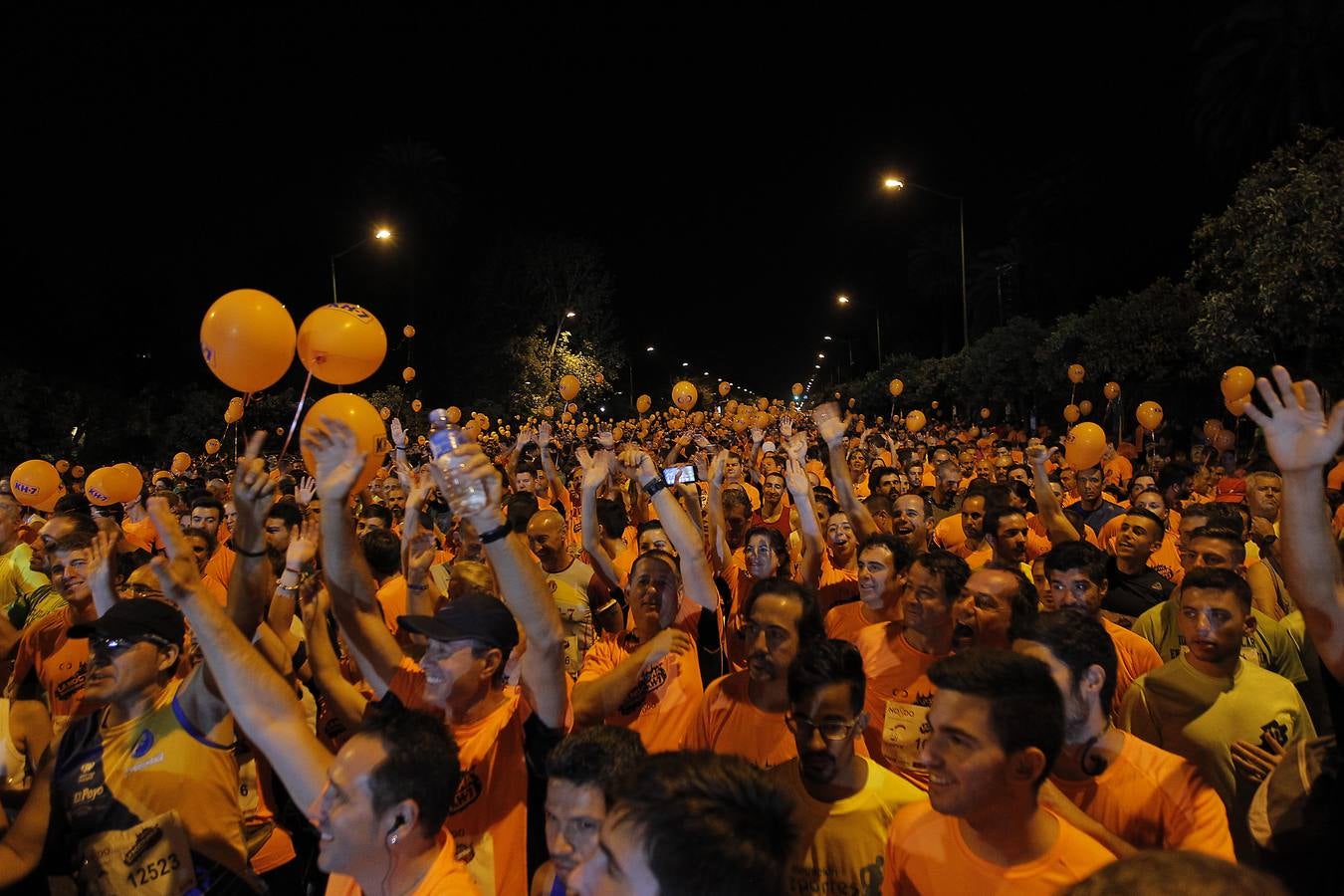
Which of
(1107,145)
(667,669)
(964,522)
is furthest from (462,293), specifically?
(667,669)

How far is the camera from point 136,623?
10.8 ft

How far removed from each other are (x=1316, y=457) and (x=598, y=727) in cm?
239

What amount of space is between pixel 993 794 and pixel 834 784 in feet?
1.91

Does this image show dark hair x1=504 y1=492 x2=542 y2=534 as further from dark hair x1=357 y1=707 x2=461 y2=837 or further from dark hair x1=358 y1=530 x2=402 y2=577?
dark hair x1=357 y1=707 x2=461 y2=837

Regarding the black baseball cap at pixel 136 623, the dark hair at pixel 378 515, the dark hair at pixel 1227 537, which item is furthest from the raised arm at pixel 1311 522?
the dark hair at pixel 378 515

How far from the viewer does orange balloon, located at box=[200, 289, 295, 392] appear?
16.1 ft

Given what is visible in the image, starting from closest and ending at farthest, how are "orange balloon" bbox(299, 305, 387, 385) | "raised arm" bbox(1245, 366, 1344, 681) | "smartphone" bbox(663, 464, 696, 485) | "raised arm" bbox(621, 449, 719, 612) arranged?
"raised arm" bbox(1245, 366, 1344, 681) → "raised arm" bbox(621, 449, 719, 612) → "orange balloon" bbox(299, 305, 387, 385) → "smartphone" bbox(663, 464, 696, 485)

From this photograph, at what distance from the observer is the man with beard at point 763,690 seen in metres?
3.48

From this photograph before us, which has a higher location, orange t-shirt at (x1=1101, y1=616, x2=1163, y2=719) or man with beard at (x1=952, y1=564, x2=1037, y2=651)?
man with beard at (x1=952, y1=564, x2=1037, y2=651)

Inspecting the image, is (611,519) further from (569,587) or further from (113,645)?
(113,645)

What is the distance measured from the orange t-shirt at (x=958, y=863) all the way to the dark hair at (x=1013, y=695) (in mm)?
199

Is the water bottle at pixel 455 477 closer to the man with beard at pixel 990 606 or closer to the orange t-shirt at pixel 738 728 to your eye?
the orange t-shirt at pixel 738 728

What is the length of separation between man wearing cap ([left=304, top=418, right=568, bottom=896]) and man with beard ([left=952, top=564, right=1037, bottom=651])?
7.03 ft

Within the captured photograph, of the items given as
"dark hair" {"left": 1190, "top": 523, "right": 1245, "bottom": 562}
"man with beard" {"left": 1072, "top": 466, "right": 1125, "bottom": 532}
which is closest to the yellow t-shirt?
"dark hair" {"left": 1190, "top": 523, "right": 1245, "bottom": 562}
